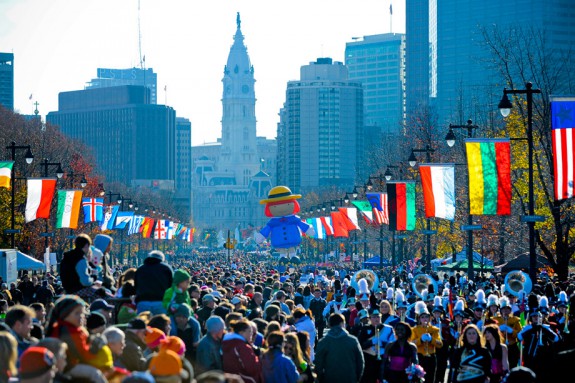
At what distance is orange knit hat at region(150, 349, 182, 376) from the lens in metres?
10.7


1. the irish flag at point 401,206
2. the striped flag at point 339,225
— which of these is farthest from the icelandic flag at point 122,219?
the irish flag at point 401,206

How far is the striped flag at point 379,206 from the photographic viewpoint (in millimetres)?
53750

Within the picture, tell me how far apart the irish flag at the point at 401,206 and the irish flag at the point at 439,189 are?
6.97 m

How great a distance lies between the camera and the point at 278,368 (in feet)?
49.5

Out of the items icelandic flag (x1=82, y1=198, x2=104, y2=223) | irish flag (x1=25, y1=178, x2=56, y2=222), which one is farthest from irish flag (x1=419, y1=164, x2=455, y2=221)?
icelandic flag (x1=82, y1=198, x2=104, y2=223)

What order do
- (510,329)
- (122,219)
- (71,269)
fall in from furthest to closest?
(122,219)
(510,329)
(71,269)

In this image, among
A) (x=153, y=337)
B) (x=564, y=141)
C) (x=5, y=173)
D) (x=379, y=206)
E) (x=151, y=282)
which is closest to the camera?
(x=153, y=337)

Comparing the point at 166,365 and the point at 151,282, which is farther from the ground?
the point at 151,282

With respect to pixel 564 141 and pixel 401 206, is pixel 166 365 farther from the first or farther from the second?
pixel 401 206

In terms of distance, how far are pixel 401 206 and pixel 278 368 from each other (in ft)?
105

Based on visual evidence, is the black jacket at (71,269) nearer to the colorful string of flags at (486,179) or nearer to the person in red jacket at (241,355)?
the person in red jacket at (241,355)

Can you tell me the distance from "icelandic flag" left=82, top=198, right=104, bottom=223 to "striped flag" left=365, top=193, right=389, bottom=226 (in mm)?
12969

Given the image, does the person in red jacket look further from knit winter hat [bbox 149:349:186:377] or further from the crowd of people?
knit winter hat [bbox 149:349:186:377]

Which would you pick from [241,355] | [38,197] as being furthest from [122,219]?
[241,355]
